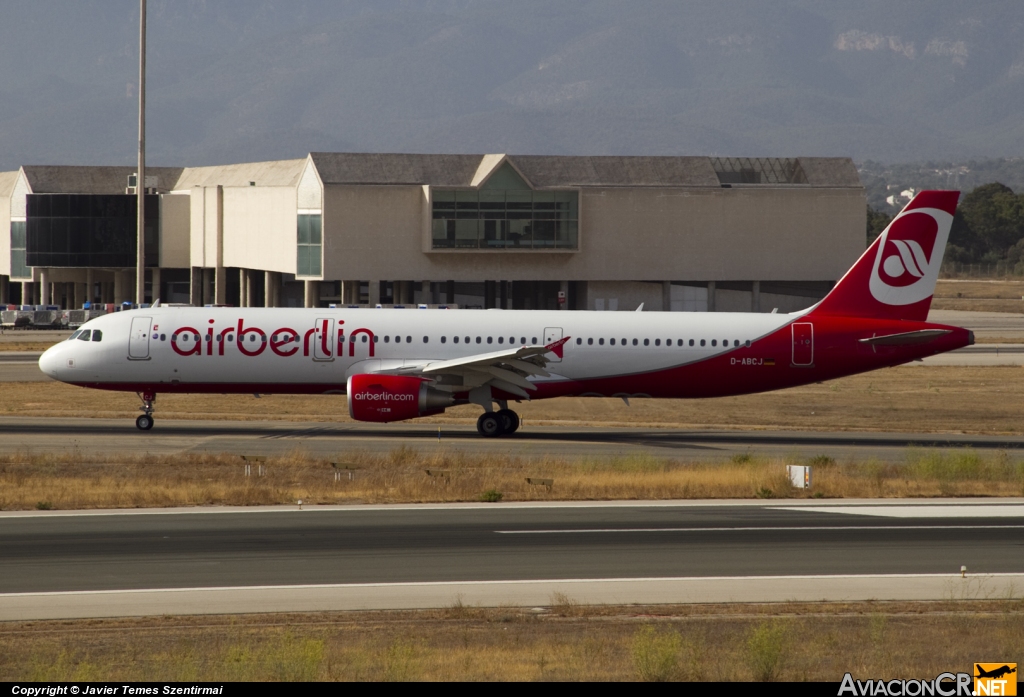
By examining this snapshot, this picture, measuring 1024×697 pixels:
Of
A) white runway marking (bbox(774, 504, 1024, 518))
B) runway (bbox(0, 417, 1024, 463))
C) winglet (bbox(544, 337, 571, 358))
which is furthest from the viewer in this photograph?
winglet (bbox(544, 337, 571, 358))

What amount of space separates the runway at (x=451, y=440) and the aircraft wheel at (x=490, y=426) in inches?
16.2

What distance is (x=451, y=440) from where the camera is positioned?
1453 inches

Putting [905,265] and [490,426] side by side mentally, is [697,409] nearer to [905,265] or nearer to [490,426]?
[905,265]

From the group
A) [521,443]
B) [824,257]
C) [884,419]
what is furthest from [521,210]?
[521,443]

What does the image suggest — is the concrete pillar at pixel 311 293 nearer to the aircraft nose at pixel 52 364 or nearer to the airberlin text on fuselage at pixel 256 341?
the aircraft nose at pixel 52 364

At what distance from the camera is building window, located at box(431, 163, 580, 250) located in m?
85.5

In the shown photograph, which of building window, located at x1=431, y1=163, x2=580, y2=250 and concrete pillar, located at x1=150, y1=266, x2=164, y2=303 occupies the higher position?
building window, located at x1=431, y1=163, x2=580, y2=250

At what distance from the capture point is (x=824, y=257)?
90.9m

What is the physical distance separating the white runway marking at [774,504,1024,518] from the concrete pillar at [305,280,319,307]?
64.7m

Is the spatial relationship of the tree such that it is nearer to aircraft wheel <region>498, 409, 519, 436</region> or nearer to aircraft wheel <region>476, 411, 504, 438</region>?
aircraft wheel <region>498, 409, 519, 436</region>

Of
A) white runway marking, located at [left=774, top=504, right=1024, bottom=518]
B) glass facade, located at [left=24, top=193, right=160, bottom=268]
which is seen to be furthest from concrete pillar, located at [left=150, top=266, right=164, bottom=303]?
white runway marking, located at [left=774, top=504, right=1024, bottom=518]

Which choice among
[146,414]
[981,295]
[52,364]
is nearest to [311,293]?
[146,414]

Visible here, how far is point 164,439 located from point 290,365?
4245 mm

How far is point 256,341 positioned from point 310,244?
162 feet
